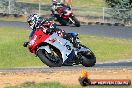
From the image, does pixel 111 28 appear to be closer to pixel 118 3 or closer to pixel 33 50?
pixel 118 3

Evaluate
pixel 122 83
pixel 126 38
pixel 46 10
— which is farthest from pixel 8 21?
pixel 122 83

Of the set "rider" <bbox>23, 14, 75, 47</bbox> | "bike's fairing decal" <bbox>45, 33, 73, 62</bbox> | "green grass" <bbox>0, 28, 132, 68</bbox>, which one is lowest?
"green grass" <bbox>0, 28, 132, 68</bbox>

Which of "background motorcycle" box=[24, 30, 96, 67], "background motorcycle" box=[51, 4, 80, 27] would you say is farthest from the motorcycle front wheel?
"background motorcycle" box=[51, 4, 80, 27]

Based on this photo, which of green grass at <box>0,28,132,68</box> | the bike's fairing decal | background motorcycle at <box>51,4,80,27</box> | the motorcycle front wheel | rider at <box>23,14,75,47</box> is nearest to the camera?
the motorcycle front wheel

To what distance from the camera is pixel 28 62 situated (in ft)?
75.3

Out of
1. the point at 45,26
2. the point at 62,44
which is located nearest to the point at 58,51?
the point at 62,44

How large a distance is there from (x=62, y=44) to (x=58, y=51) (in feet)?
0.94

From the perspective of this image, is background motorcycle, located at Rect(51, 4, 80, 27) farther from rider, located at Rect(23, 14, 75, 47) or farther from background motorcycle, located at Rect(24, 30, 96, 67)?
background motorcycle, located at Rect(24, 30, 96, 67)

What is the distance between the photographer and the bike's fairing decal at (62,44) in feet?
57.5

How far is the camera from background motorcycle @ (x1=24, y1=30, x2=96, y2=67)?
1735 cm

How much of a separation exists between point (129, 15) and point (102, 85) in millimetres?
24742

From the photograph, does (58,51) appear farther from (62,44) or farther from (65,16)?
(65,16)

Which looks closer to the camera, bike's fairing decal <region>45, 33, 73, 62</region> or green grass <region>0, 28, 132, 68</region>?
bike's fairing decal <region>45, 33, 73, 62</region>

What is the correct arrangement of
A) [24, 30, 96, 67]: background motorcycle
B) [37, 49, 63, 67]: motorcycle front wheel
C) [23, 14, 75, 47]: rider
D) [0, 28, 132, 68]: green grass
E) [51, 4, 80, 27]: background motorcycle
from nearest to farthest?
[37, 49, 63, 67]: motorcycle front wheel → [24, 30, 96, 67]: background motorcycle → [23, 14, 75, 47]: rider → [0, 28, 132, 68]: green grass → [51, 4, 80, 27]: background motorcycle
